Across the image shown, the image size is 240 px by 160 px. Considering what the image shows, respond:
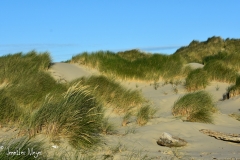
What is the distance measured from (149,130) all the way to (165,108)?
3.88 meters

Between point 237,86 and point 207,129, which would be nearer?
point 207,129

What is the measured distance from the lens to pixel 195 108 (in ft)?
27.0

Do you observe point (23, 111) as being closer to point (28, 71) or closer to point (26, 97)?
point (26, 97)

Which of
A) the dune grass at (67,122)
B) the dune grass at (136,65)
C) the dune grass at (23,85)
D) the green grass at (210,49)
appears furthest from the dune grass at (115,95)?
the green grass at (210,49)

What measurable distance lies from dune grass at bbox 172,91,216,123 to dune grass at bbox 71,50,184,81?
7218mm

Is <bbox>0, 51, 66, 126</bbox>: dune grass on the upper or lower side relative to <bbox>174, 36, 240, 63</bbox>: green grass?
lower

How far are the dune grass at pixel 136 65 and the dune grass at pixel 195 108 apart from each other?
7218 millimetres

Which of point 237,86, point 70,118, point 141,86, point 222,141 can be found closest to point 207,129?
point 222,141

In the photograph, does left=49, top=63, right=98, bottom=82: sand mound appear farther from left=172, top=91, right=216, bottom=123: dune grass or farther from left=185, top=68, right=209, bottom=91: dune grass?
left=172, top=91, right=216, bottom=123: dune grass

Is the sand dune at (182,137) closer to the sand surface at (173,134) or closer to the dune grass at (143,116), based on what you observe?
the sand surface at (173,134)

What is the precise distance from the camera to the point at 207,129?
689 centimetres

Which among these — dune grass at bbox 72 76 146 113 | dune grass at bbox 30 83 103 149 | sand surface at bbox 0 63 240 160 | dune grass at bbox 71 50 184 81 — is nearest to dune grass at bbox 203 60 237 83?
dune grass at bbox 71 50 184 81

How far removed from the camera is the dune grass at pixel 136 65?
16297 mm

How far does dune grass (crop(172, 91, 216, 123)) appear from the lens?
26.4 feet
